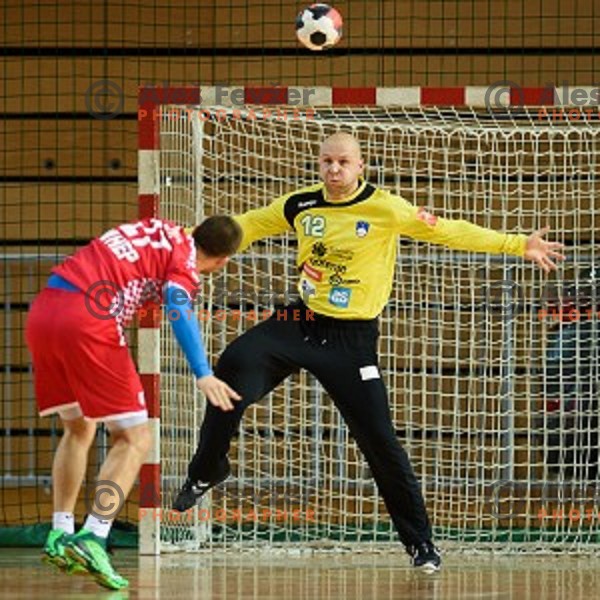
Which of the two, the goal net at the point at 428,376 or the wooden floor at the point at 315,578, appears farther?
the goal net at the point at 428,376

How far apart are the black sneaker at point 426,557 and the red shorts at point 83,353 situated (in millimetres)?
1783

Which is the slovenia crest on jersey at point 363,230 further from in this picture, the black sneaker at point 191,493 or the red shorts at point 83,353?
the red shorts at point 83,353

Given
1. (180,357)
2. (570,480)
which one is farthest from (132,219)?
(570,480)

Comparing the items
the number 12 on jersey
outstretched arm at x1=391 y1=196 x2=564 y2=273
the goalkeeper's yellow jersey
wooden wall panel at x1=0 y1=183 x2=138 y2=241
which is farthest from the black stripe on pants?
wooden wall panel at x1=0 y1=183 x2=138 y2=241

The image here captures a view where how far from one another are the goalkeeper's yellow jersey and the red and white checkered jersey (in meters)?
1.19

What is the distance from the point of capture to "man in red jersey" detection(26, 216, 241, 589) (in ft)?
21.8

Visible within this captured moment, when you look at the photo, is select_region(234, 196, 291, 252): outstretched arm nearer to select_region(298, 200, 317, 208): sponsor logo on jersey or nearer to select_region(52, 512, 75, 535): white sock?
select_region(298, 200, 317, 208): sponsor logo on jersey

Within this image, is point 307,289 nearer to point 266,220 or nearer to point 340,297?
point 340,297

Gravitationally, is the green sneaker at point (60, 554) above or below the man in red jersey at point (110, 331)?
below

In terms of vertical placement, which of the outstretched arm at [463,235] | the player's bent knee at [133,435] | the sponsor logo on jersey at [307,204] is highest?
the sponsor logo on jersey at [307,204]

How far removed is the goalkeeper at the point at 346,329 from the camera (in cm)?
768

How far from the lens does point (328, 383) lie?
776cm

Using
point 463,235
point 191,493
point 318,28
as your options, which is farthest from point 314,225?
point 191,493

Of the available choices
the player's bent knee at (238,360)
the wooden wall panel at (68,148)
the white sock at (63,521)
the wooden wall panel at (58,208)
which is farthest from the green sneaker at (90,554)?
the wooden wall panel at (68,148)
